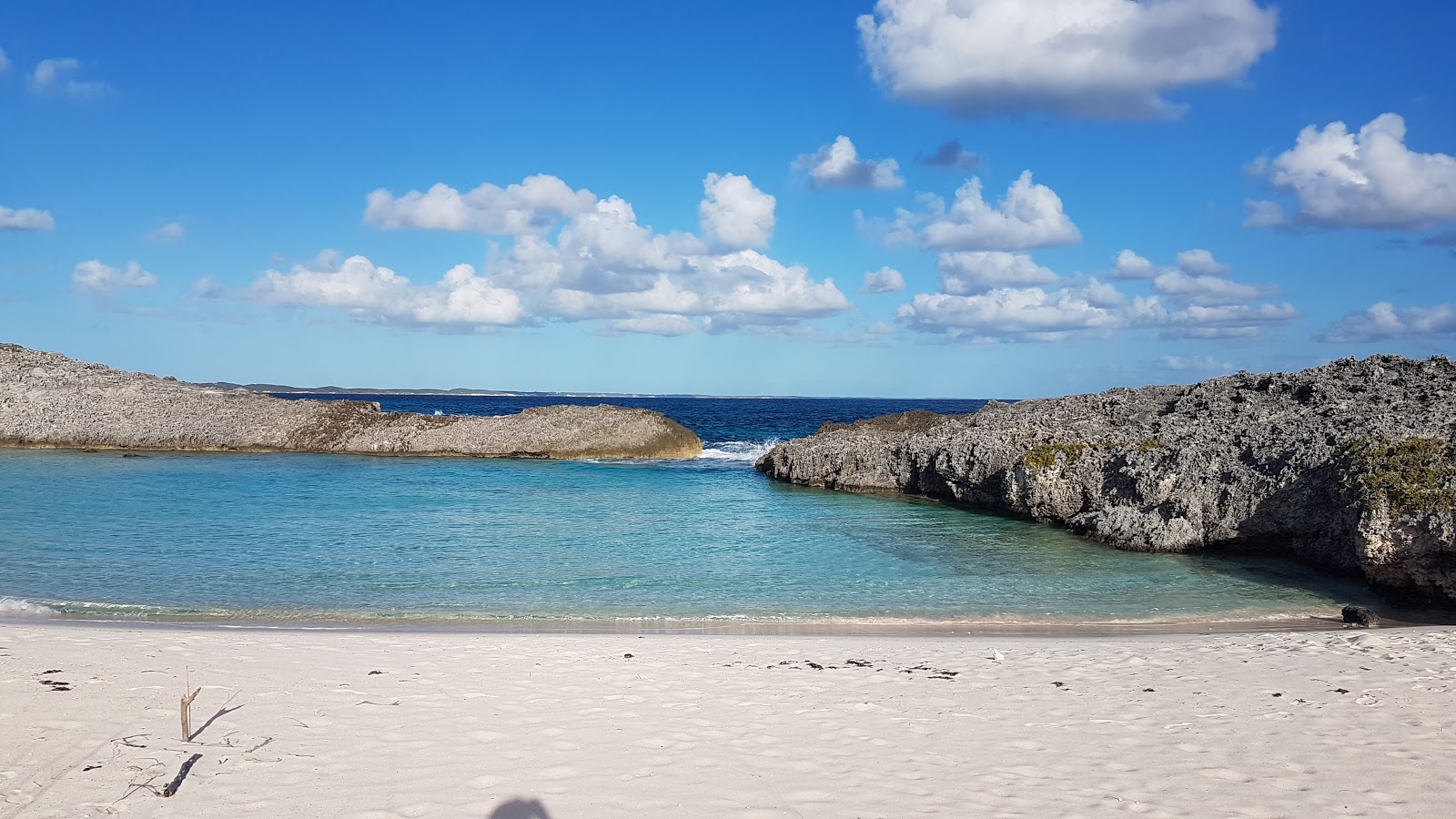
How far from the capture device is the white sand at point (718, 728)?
17.2 feet

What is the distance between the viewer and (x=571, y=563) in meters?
14.4

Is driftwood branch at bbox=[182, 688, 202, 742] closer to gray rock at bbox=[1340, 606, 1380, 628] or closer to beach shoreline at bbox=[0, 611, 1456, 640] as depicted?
beach shoreline at bbox=[0, 611, 1456, 640]

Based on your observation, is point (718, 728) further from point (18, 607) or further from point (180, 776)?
point (18, 607)

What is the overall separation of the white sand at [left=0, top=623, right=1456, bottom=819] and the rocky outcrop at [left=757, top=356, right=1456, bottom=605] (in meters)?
2.98

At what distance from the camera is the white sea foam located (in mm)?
10742

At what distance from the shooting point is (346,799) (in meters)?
5.14

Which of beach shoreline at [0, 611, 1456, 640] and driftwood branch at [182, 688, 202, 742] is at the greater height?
driftwood branch at [182, 688, 202, 742]

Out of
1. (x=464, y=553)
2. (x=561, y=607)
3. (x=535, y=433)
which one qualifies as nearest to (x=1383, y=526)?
(x=561, y=607)

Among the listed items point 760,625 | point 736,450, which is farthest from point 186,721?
point 736,450

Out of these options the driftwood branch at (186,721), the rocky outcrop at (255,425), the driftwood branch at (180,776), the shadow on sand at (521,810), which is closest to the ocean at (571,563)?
the driftwood branch at (186,721)

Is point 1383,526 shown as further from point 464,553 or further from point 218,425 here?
point 218,425

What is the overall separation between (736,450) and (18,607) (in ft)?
102

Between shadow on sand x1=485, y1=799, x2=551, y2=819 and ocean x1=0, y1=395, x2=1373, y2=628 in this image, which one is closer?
shadow on sand x1=485, y1=799, x2=551, y2=819

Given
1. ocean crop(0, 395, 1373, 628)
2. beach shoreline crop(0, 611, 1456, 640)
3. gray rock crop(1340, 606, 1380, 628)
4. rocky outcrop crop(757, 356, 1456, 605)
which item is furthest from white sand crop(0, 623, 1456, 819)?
rocky outcrop crop(757, 356, 1456, 605)
